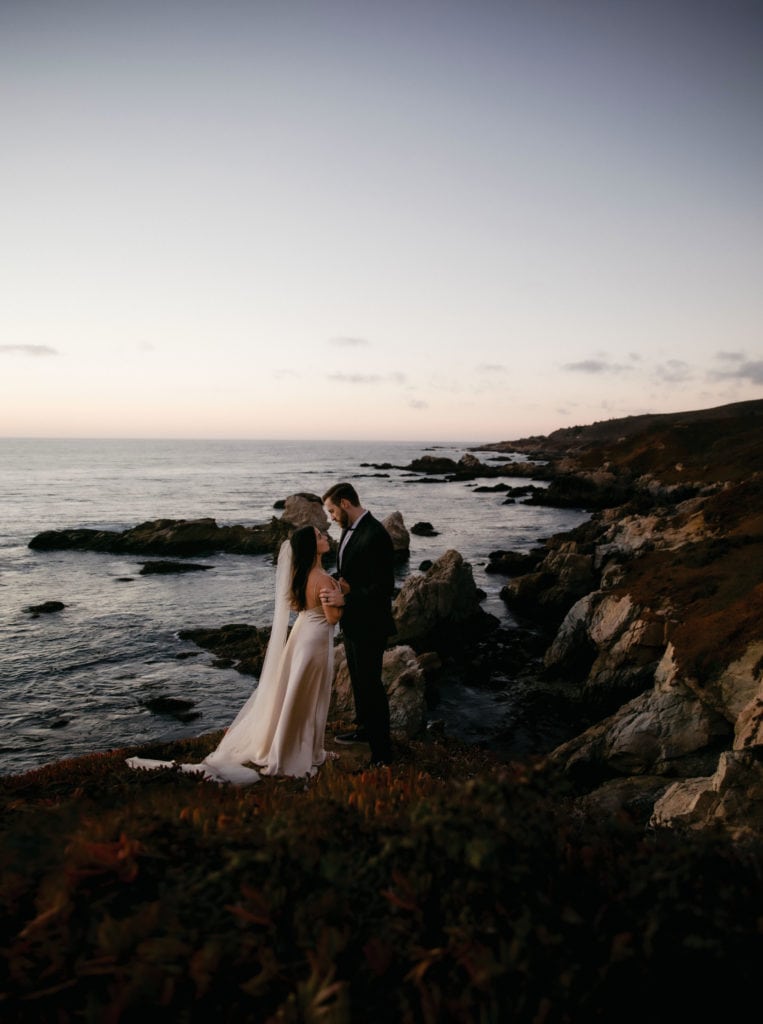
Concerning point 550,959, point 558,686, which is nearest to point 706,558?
point 558,686

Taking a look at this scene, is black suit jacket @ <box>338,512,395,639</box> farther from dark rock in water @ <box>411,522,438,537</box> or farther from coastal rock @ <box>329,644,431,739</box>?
dark rock in water @ <box>411,522,438,537</box>

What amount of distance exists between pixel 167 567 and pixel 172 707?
20.9 metres

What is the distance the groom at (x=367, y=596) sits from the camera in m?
8.27

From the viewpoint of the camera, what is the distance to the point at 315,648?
8070mm

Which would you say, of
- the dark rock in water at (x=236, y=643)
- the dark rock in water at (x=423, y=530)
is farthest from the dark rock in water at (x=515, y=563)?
the dark rock in water at (x=236, y=643)

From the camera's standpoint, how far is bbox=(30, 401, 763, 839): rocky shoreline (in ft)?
30.7

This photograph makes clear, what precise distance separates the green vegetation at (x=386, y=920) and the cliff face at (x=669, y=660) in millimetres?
667

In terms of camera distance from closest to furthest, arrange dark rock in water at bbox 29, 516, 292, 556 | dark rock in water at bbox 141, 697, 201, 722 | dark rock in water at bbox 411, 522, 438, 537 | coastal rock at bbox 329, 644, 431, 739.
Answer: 1. coastal rock at bbox 329, 644, 431, 739
2. dark rock in water at bbox 141, 697, 201, 722
3. dark rock in water at bbox 29, 516, 292, 556
4. dark rock in water at bbox 411, 522, 438, 537

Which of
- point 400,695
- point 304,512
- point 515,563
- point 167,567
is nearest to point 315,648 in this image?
point 400,695

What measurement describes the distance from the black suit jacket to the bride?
12.6 inches

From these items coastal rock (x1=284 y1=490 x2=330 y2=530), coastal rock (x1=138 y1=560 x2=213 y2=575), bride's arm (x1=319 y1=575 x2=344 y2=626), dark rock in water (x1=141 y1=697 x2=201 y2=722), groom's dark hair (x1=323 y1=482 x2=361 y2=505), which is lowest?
dark rock in water (x1=141 y1=697 x2=201 y2=722)

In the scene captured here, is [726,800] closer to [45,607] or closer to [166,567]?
[45,607]

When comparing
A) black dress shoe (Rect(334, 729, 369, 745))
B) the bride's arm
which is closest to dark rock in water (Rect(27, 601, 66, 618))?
black dress shoe (Rect(334, 729, 369, 745))

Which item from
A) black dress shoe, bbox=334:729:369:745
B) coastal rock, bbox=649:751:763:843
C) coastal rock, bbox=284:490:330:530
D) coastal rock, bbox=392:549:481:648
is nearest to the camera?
coastal rock, bbox=649:751:763:843
